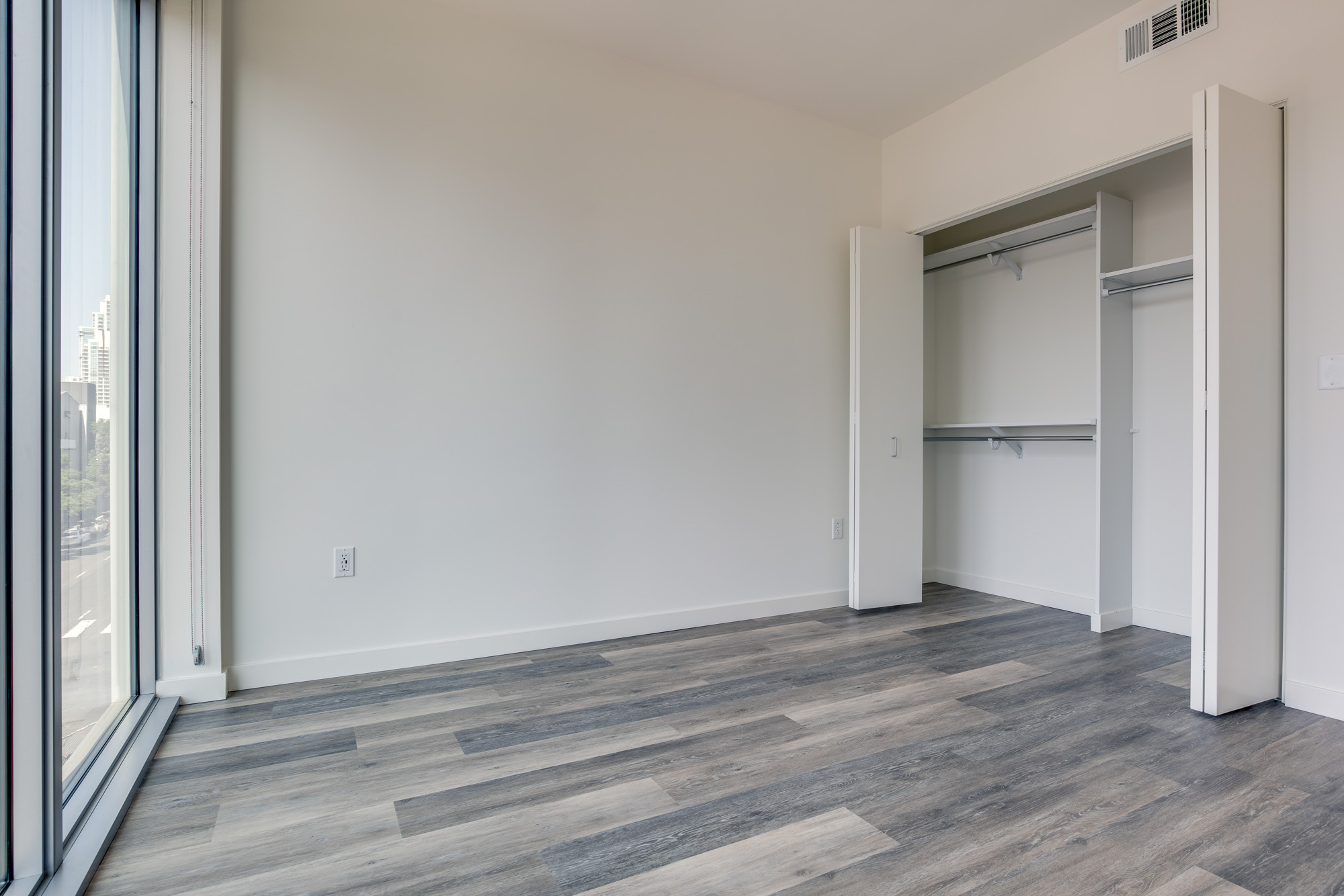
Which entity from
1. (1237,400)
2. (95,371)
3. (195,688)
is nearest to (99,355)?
(95,371)

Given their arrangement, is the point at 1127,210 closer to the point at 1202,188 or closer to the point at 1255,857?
the point at 1202,188

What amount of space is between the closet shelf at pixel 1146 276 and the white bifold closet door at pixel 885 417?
3.08ft

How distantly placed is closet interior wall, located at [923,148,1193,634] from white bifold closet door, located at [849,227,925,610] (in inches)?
22.5

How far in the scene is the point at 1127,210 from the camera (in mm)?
3594

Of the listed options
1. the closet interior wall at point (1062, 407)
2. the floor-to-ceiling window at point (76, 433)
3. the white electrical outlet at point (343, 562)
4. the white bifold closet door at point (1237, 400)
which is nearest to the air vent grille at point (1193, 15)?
the white bifold closet door at point (1237, 400)

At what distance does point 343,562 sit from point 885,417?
283 centimetres

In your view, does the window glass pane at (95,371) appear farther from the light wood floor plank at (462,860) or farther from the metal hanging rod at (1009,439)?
the metal hanging rod at (1009,439)

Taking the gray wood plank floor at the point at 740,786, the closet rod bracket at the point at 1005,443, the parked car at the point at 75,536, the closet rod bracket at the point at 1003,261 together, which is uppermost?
the closet rod bracket at the point at 1003,261

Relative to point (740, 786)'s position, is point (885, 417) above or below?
above

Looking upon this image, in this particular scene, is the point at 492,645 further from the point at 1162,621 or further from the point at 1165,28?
the point at 1165,28

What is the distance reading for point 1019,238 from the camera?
397 cm

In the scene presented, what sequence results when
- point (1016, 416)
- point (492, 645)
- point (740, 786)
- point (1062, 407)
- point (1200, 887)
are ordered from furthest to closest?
point (1016, 416)
point (1062, 407)
point (492, 645)
point (740, 786)
point (1200, 887)

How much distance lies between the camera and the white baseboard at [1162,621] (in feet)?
11.1

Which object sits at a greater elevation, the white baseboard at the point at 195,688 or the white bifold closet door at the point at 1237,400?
the white bifold closet door at the point at 1237,400
